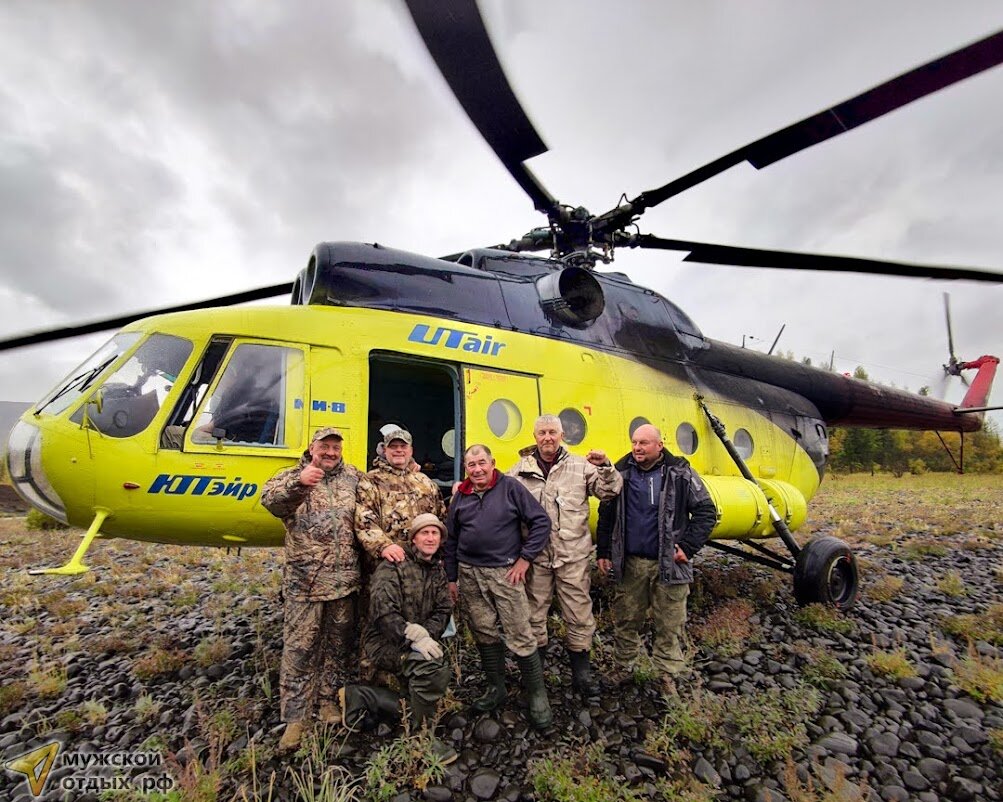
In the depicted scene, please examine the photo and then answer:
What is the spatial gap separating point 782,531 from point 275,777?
17.0 ft

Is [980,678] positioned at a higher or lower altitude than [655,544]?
lower

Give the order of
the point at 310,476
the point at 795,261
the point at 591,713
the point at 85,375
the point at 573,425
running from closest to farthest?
the point at 310,476 → the point at 591,713 → the point at 85,375 → the point at 573,425 → the point at 795,261

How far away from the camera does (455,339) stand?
15.2ft

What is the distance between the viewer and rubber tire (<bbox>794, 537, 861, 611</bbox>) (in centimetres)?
523

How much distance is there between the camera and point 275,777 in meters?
2.92

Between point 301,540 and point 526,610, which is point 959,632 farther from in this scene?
point 301,540

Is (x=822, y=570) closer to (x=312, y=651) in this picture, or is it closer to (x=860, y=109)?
(x=860, y=109)

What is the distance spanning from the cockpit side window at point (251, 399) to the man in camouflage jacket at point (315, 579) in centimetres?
57

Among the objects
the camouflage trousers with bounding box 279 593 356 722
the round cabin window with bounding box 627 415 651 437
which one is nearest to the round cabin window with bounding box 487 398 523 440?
the round cabin window with bounding box 627 415 651 437

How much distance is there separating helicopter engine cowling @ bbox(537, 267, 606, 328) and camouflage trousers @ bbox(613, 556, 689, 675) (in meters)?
2.67

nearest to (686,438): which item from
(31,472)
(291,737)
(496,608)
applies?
Answer: (496,608)

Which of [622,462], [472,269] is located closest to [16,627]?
[472,269]

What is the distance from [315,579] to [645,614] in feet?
8.14

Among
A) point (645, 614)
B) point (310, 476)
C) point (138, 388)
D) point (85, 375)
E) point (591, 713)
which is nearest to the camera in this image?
point (310, 476)
